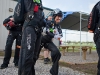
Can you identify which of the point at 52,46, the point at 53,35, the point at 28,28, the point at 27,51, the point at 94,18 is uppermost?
the point at 94,18

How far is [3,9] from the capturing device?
50.5 feet

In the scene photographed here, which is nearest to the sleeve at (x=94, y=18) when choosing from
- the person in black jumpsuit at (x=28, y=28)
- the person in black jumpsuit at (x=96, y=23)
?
the person in black jumpsuit at (x=96, y=23)

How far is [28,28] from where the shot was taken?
2670mm

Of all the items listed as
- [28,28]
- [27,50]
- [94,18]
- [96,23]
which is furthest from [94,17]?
[27,50]

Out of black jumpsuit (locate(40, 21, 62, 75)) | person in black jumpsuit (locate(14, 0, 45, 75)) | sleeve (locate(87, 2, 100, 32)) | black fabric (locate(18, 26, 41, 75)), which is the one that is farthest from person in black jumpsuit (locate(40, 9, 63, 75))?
black fabric (locate(18, 26, 41, 75))

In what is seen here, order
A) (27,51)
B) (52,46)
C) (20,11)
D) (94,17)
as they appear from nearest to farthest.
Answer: (27,51), (20,11), (94,17), (52,46)

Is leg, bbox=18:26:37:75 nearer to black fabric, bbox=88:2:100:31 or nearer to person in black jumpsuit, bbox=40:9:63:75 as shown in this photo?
black fabric, bbox=88:2:100:31

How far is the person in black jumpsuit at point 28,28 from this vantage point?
263cm

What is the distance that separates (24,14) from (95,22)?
1.58 meters

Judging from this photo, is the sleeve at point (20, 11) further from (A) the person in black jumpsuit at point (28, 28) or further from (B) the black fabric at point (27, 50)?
(B) the black fabric at point (27, 50)

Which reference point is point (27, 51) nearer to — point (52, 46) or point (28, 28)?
point (28, 28)

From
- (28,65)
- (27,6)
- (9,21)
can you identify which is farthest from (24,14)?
(9,21)

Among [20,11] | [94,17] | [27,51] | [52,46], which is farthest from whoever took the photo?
[52,46]

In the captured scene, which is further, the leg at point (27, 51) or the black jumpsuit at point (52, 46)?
the black jumpsuit at point (52, 46)
